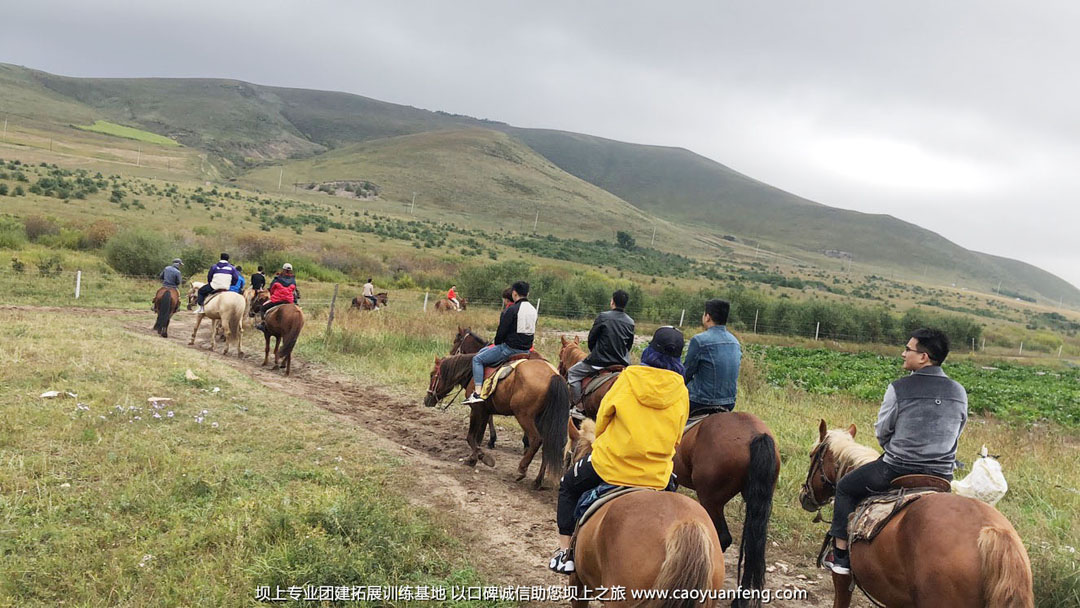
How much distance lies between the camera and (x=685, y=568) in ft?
11.3

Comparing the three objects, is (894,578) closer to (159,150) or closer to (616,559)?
(616,559)

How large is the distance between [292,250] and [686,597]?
132 feet

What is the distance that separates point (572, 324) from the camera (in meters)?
31.2

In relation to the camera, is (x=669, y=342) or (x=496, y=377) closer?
(x=669, y=342)

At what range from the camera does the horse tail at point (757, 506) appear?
532cm

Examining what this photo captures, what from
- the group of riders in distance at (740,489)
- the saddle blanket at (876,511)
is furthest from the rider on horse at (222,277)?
the saddle blanket at (876,511)

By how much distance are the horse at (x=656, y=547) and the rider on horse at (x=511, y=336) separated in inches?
183

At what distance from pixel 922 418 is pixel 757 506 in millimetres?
1570

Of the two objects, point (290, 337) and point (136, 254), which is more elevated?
point (290, 337)

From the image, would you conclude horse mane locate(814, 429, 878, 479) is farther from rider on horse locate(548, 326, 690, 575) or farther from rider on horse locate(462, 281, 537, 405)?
rider on horse locate(462, 281, 537, 405)

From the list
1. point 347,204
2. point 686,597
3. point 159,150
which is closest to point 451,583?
point 686,597

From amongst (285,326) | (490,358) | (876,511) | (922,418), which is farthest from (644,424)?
(285,326)

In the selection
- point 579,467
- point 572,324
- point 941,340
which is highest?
point 941,340

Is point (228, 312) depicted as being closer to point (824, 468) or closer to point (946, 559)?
point (824, 468)
